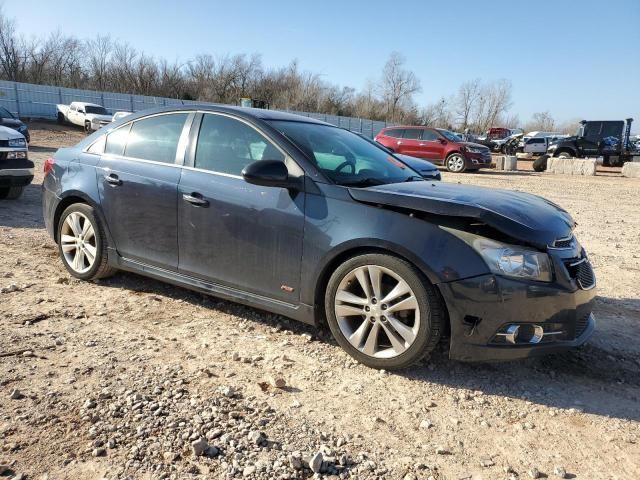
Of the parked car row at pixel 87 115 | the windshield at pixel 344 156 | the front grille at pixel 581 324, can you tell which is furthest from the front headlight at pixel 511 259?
the parked car row at pixel 87 115

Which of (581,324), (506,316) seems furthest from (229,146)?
(581,324)

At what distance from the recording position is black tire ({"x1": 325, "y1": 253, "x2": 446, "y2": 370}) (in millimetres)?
2961

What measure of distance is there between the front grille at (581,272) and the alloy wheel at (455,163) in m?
17.5

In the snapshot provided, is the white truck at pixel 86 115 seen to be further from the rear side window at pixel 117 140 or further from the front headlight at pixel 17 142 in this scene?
the rear side window at pixel 117 140

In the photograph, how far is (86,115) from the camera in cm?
2973

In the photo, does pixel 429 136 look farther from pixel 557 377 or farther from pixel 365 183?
pixel 557 377

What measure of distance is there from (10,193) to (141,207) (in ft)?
18.7

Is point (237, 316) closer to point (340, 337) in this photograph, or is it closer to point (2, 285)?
point (340, 337)

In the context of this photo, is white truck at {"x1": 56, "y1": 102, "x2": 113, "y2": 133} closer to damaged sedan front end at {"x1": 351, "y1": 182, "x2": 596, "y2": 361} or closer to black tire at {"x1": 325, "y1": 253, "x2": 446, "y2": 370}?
black tire at {"x1": 325, "y1": 253, "x2": 446, "y2": 370}

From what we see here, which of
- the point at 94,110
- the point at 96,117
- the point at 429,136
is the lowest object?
the point at 429,136

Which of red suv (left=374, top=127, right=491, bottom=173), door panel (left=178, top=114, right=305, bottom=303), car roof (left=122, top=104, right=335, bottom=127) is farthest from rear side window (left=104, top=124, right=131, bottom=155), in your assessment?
red suv (left=374, top=127, right=491, bottom=173)

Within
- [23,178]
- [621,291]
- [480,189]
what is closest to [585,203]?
[621,291]

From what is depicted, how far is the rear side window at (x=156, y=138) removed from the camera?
409 cm

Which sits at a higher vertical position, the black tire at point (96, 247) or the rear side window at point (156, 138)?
the rear side window at point (156, 138)
